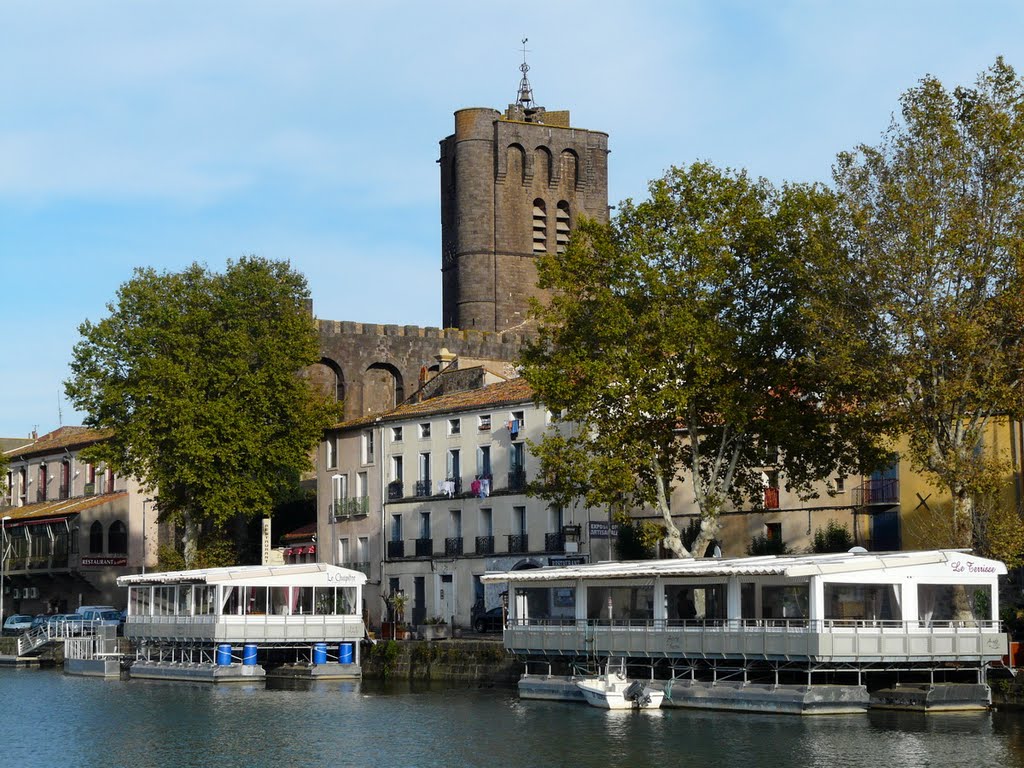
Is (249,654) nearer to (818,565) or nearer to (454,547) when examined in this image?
(454,547)

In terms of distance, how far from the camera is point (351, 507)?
80.9m

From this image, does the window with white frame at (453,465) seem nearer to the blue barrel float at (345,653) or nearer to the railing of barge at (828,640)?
the blue barrel float at (345,653)

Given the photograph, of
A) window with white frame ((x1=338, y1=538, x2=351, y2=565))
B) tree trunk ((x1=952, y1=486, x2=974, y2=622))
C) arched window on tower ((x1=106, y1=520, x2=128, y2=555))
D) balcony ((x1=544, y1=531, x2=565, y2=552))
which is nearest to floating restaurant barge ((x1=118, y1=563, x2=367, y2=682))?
balcony ((x1=544, y1=531, x2=565, y2=552))

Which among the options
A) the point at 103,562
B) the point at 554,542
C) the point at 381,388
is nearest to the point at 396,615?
the point at 554,542

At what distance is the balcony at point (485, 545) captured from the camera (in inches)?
2859

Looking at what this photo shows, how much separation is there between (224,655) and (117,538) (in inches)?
1307

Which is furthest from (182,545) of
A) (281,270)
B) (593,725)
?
(593,725)

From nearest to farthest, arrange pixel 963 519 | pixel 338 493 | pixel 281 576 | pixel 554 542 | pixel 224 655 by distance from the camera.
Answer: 1. pixel 963 519
2. pixel 224 655
3. pixel 281 576
4. pixel 554 542
5. pixel 338 493

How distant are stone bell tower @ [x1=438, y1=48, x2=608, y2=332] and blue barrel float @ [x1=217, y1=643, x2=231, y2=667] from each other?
56218 mm

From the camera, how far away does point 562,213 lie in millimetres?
121875

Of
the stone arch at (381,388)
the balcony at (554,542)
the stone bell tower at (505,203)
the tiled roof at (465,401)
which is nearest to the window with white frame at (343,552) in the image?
the tiled roof at (465,401)

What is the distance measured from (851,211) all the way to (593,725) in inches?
658

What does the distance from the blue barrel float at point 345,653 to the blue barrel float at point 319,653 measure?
1.99 ft

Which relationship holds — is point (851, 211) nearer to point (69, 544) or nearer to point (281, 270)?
point (281, 270)
